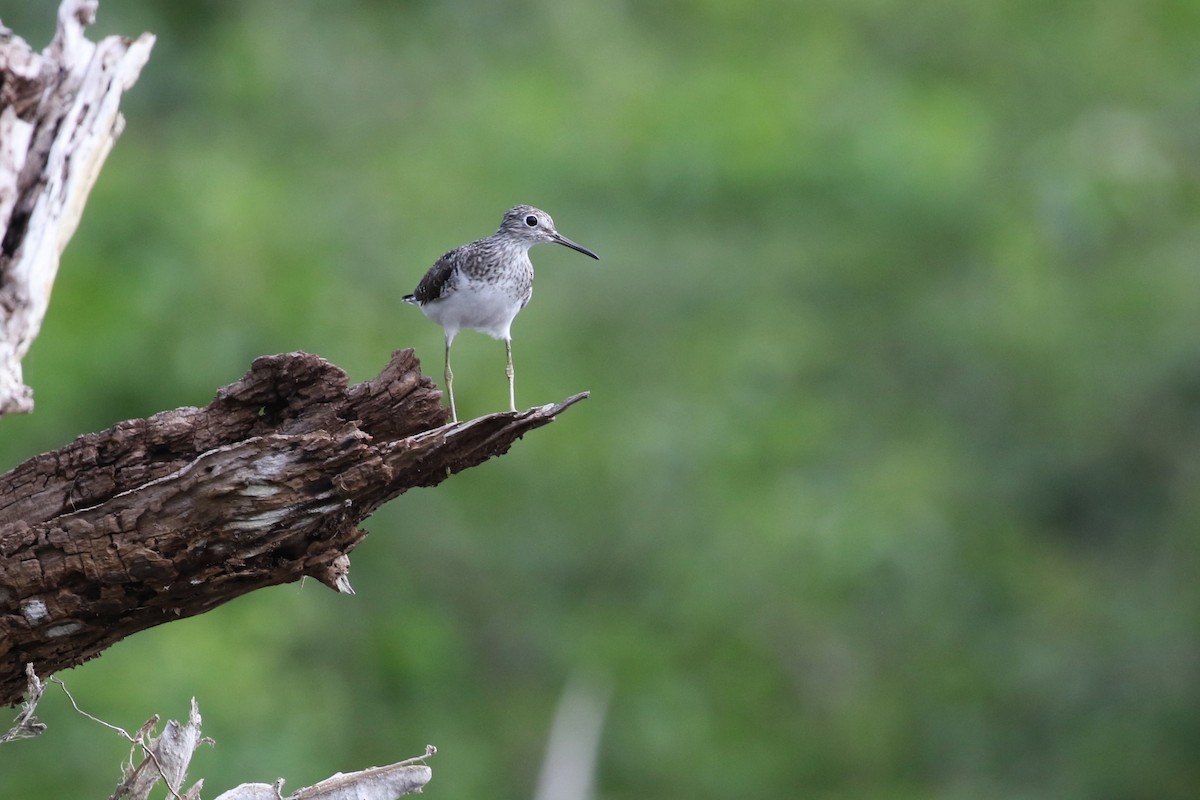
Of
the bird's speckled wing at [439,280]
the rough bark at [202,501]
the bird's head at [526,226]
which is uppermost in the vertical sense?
the bird's head at [526,226]

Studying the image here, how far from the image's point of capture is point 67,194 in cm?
539

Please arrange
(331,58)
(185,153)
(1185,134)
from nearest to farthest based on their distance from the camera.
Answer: (185,153) → (1185,134) → (331,58)

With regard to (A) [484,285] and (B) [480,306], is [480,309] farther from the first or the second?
(A) [484,285]

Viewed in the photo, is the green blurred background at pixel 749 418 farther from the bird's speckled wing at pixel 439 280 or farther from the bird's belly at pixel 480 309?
the bird's belly at pixel 480 309

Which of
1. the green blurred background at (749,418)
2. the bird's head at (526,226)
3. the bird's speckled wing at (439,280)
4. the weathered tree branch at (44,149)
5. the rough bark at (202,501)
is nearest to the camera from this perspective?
the weathered tree branch at (44,149)

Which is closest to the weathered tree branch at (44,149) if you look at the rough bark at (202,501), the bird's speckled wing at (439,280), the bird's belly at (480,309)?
the rough bark at (202,501)

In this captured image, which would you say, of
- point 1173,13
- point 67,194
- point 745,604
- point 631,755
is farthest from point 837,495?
point 67,194

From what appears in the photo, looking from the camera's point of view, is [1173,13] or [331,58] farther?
[1173,13]

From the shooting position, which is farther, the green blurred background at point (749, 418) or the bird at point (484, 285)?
the green blurred background at point (749, 418)

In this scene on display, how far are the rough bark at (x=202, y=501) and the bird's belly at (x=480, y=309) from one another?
6.83ft

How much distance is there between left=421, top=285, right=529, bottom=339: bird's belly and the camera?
316 inches

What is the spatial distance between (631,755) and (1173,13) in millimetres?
19322

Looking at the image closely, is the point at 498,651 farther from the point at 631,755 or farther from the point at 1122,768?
the point at 1122,768

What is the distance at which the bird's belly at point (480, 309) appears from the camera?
26.4 ft
